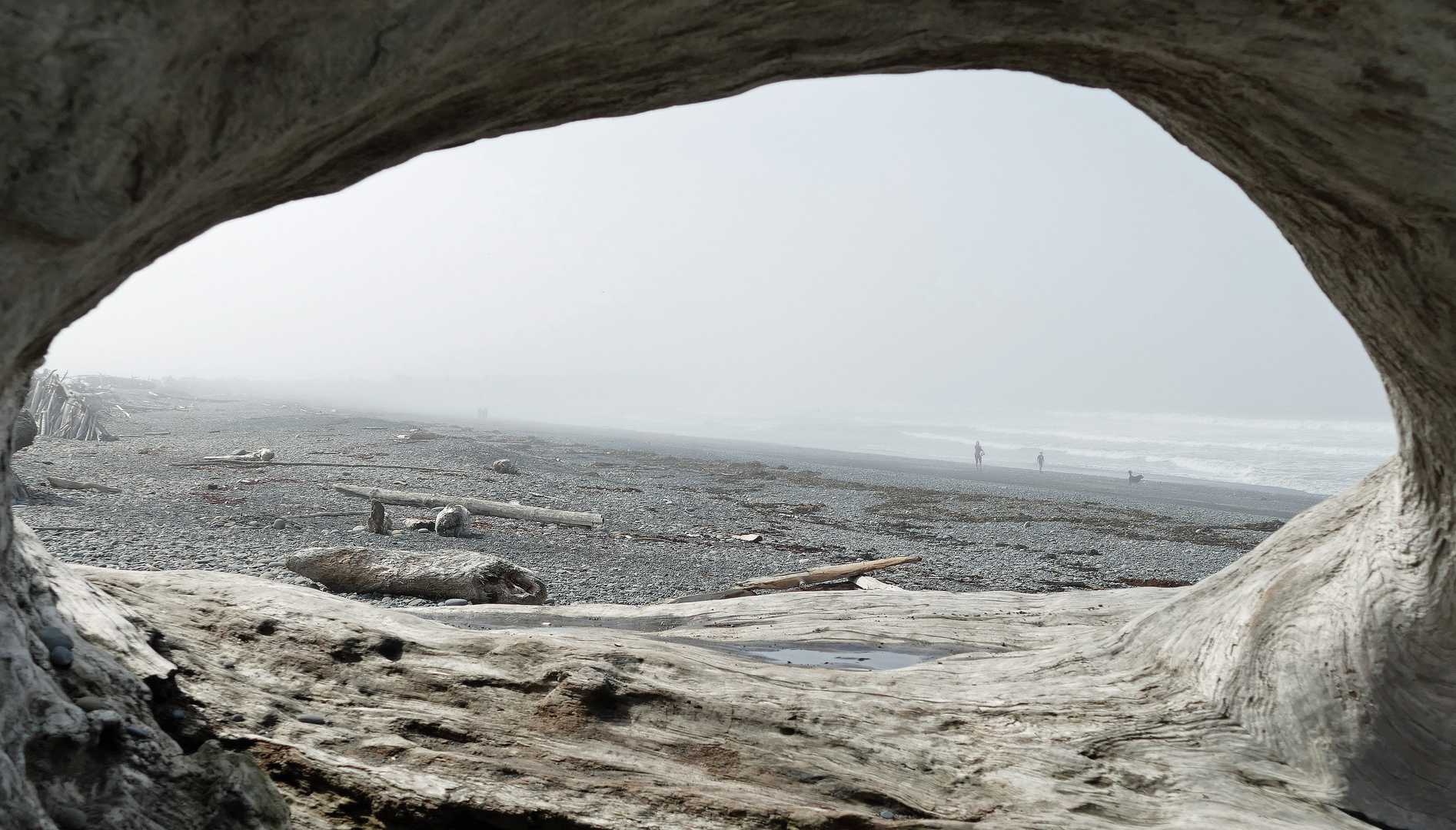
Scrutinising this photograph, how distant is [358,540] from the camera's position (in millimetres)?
12500

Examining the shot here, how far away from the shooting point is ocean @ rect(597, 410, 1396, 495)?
45.6 m

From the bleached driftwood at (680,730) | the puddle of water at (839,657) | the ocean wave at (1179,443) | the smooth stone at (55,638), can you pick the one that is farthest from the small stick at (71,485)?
the ocean wave at (1179,443)

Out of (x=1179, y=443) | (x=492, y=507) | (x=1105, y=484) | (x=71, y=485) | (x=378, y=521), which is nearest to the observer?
(x=378, y=521)

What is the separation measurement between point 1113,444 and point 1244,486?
1715 cm

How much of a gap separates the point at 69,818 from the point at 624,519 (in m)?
14.6

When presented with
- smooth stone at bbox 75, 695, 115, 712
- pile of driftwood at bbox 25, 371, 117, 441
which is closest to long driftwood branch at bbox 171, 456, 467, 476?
pile of driftwood at bbox 25, 371, 117, 441

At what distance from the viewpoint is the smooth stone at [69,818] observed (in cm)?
252

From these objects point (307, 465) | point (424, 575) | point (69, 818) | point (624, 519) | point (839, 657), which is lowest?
point (624, 519)

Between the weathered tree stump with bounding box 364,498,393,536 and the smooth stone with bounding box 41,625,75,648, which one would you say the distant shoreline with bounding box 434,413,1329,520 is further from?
the smooth stone with bounding box 41,625,75,648

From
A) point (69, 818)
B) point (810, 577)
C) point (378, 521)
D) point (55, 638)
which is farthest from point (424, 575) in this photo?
point (69, 818)

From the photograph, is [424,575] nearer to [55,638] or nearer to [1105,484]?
[55,638]

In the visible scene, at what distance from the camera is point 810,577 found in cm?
976

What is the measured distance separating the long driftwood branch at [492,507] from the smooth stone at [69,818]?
43.3 feet

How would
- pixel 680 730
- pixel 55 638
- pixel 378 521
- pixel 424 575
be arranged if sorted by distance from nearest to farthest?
1. pixel 55 638
2. pixel 680 730
3. pixel 424 575
4. pixel 378 521
